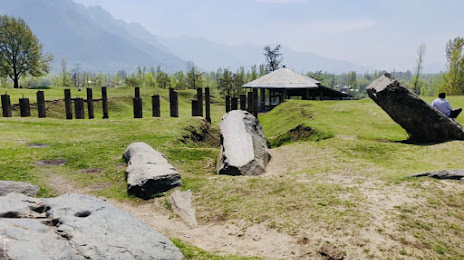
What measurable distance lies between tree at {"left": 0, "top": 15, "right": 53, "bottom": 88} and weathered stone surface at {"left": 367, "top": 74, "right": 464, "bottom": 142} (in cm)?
5958

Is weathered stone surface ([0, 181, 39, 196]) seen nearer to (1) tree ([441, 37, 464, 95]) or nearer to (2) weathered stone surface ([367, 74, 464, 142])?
(2) weathered stone surface ([367, 74, 464, 142])

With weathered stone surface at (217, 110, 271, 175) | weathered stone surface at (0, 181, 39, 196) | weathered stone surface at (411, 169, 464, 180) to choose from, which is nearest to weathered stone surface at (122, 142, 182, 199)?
weathered stone surface at (217, 110, 271, 175)

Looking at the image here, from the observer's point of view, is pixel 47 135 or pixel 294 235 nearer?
pixel 294 235

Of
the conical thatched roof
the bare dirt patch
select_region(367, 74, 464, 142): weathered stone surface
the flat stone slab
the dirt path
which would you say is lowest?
the dirt path

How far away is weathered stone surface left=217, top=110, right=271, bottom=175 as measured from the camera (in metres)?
12.0

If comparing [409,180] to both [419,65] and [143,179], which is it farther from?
[419,65]

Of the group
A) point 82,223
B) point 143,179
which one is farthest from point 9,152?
point 82,223

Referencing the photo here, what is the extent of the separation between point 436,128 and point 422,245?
10.3 m

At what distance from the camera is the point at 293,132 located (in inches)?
842

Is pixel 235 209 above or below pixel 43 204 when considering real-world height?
below

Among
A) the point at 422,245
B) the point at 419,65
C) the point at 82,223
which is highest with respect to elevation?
the point at 419,65

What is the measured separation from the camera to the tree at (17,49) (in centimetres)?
5660

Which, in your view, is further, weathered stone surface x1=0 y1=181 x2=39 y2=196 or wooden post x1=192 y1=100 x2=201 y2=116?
wooden post x1=192 y1=100 x2=201 y2=116

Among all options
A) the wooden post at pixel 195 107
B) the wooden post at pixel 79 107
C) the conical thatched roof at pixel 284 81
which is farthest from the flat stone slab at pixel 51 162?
the conical thatched roof at pixel 284 81
